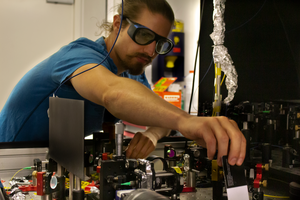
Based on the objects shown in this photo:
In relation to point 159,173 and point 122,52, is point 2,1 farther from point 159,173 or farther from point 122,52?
point 159,173

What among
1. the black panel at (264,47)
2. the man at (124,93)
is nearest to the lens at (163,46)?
the man at (124,93)

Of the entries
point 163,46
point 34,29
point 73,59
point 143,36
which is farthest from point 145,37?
point 34,29

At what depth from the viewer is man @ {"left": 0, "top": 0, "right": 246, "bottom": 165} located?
0.60 metres

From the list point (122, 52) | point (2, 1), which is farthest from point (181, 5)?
point (2, 1)

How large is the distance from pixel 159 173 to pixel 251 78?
86 centimetres

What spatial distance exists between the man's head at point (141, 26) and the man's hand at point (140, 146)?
39cm

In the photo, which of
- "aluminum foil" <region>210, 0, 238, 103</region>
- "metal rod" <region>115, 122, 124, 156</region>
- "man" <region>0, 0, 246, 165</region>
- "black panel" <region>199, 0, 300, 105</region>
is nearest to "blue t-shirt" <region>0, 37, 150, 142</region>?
"man" <region>0, 0, 246, 165</region>

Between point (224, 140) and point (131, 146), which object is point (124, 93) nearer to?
point (224, 140)

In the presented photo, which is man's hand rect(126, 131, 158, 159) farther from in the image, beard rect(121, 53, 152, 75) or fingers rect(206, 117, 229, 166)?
fingers rect(206, 117, 229, 166)

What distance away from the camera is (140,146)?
1104 mm

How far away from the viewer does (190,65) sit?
248 centimetres

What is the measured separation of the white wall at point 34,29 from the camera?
185cm

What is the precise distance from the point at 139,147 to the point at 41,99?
55 cm

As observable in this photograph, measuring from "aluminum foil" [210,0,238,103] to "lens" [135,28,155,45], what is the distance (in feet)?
1.33
